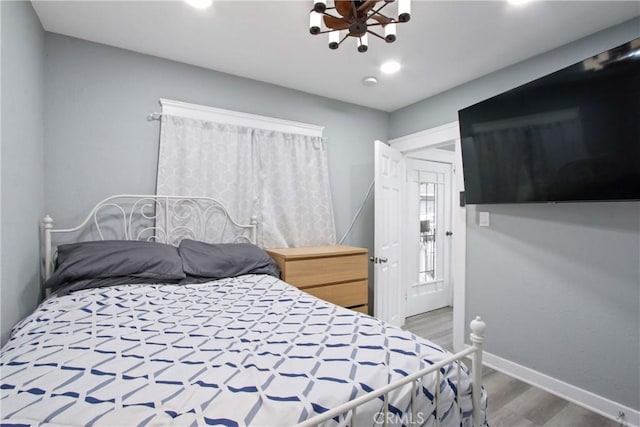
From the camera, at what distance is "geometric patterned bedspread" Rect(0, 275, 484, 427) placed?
2.42 ft

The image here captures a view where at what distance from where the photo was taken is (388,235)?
303cm

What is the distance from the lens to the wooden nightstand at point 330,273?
2.40m

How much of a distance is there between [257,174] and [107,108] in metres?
1.20

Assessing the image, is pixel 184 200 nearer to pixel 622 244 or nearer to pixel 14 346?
pixel 14 346

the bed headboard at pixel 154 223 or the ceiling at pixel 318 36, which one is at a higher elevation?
the ceiling at pixel 318 36

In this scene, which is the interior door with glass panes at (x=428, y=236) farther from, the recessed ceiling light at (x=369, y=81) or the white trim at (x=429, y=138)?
the recessed ceiling light at (x=369, y=81)

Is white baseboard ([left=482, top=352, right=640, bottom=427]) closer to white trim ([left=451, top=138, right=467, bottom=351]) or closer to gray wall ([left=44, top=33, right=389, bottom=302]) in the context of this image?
white trim ([left=451, top=138, right=467, bottom=351])

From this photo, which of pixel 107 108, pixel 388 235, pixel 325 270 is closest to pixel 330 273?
pixel 325 270

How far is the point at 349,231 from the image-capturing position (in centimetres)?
333

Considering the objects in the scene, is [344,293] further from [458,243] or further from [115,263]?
[115,263]

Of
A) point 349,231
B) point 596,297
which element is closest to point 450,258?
point 349,231

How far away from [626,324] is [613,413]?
558 millimetres

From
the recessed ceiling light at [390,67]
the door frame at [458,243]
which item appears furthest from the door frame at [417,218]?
the recessed ceiling light at [390,67]

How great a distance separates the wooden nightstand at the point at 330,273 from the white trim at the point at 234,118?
116cm
